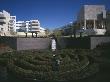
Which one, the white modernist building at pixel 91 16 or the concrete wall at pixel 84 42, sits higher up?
the white modernist building at pixel 91 16

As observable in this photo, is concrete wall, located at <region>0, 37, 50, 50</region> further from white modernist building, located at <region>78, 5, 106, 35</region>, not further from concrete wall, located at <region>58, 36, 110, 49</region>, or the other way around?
white modernist building, located at <region>78, 5, 106, 35</region>

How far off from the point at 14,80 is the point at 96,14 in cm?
3889

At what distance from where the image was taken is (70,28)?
48.7 metres

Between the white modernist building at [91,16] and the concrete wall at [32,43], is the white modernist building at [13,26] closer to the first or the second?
the white modernist building at [91,16]

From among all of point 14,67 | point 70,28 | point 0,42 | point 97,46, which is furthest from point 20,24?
point 14,67

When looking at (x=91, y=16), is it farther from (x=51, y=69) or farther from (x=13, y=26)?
(x=51, y=69)

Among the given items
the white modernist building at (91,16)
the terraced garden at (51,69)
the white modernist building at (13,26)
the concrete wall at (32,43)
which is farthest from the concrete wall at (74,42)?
the white modernist building at (13,26)

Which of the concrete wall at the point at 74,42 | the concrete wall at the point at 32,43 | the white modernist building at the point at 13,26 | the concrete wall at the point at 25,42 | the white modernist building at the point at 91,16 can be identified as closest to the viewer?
the concrete wall at the point at 74,42

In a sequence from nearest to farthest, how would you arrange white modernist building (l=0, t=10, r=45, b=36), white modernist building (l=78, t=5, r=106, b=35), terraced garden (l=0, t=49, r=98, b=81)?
terraced garden (l=0, t=49, r=98, b=81)
white modernist building (l=78, t=5, r=106, b=35)
white modernist building (l=0, t=10, r=45, b=36)

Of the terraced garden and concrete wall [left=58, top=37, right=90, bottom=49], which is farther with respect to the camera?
concrete wall [left=58, top=37, right=90, bottom=49]

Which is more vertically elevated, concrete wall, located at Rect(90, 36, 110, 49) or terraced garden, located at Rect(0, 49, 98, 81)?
concrete wall, located at Rect(90, 36, 110, 49)

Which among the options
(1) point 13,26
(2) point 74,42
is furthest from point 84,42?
(1) point 13,26

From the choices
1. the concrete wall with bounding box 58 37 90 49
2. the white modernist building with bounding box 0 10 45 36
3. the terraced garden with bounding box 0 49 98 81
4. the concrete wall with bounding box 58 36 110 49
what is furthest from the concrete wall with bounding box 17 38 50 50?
the white modernist building with bounding box 0 10 45 36

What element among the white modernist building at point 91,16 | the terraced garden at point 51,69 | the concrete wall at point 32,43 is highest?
the white modernist building at point 91,16
